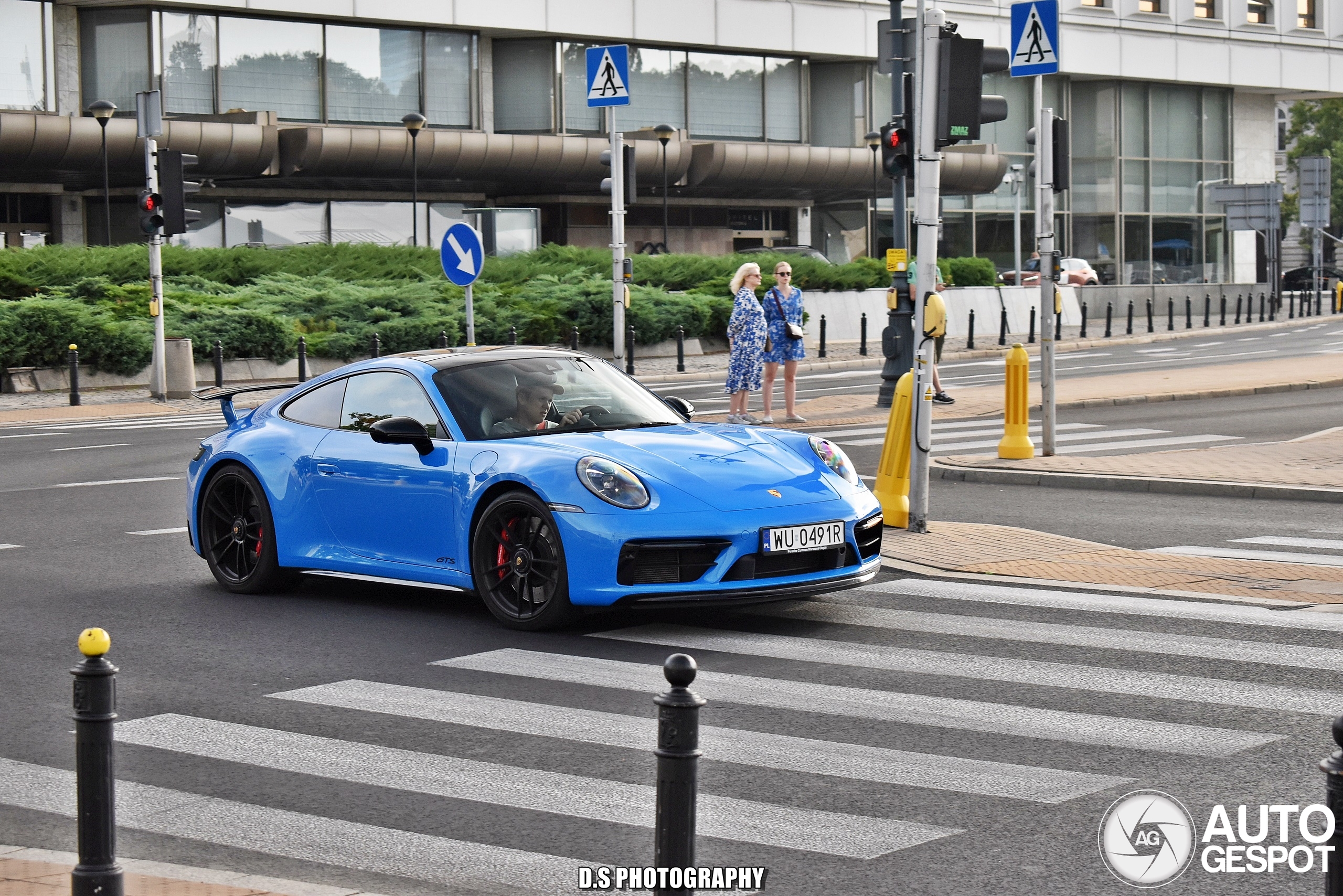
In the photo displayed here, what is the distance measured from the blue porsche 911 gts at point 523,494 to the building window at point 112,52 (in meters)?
39.9

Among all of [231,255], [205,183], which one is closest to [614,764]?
[231,255]

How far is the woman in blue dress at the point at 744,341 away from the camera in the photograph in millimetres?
20641

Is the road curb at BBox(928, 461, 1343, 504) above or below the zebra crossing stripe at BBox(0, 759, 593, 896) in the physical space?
above

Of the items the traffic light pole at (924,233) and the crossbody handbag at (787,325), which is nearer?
the traffic light pole at (924,233)

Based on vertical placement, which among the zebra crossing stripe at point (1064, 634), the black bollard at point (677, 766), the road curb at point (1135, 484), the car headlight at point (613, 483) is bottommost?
the zebra crossing stripe at point (1064, 634)

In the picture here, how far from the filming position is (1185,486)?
14883mm

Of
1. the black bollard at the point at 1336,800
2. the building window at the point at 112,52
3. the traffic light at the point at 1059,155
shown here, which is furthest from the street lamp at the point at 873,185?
the black bollard at the point at 1336,800

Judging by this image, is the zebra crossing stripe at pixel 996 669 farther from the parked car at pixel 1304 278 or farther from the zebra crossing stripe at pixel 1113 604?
the parked car at pixel 1304 278

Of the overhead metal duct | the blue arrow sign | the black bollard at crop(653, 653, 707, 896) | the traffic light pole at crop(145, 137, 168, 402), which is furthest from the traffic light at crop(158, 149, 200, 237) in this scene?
the black bollard at crop(653, 653, 707, 896)

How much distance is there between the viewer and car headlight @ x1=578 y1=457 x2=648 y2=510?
8656 mm

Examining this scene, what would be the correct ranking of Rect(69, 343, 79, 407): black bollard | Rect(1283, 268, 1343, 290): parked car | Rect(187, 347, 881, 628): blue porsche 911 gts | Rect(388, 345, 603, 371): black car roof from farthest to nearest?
Rect(1283, 268, 1343, 290): parked car
Rect(69, 343, 79, 407): black bollard
Rect(388, 345, 603, 371): black car roof
Rect(187, 347, 881, 628): blue porsche 911 gts

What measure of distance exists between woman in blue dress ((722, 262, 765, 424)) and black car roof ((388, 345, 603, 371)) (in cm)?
1023

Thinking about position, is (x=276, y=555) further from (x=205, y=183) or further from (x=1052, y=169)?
(x=205, y=183)

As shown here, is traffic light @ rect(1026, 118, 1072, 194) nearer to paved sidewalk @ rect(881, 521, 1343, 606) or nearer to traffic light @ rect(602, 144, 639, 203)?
paved sidewalk @ rect(881, 521, 1343, 606)
